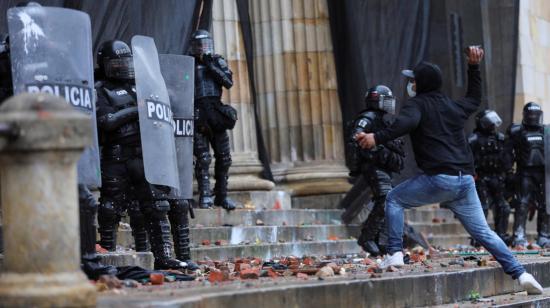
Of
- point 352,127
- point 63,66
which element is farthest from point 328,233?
point 63,66

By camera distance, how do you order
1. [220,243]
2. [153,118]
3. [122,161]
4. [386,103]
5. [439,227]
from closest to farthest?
1. [153,118]
2. [122,161]
3. [220,243]
4. [386,103]
5. [439,227]

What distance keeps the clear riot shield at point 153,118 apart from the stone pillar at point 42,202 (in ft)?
11.2

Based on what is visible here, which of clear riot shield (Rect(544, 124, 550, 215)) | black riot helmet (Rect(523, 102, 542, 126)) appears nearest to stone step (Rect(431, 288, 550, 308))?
clear riot shield (Rect(544, 124, 550, 215))

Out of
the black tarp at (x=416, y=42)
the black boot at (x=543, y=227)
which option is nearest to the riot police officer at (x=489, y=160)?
the black boot at (x=543, y=227)

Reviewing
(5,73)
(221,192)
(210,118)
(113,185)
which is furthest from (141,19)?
(5,73)

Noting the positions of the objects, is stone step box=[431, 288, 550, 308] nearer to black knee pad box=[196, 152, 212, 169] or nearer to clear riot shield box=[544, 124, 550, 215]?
black knee pad box=[196, 152, 212, 169]

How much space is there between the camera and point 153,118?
946cm

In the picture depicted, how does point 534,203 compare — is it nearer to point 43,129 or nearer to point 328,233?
point 328,233

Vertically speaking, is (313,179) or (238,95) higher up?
(238,95)

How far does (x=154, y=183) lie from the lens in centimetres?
946

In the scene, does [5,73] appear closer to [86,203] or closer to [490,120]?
[86,203]

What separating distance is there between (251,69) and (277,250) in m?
4.34

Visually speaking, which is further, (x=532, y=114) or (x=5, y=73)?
(x=532, y=114)

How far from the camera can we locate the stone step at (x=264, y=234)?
13484mm
